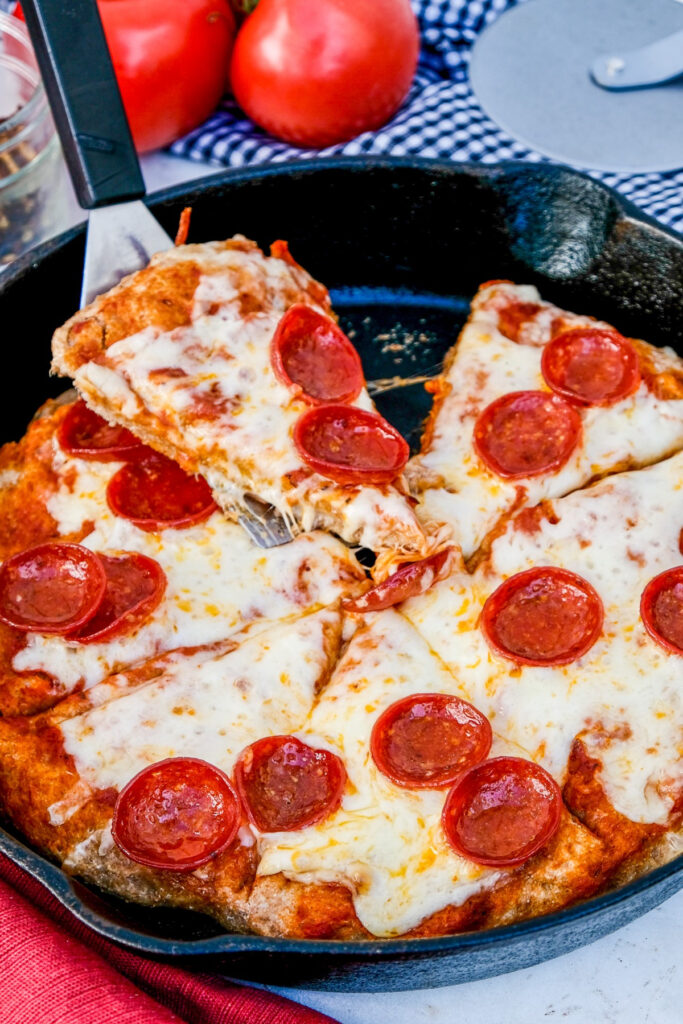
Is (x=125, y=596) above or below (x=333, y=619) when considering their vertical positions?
above

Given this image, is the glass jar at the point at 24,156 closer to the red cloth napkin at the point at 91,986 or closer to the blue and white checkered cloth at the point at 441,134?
the blue and white checkered cloth at the point at 441,134

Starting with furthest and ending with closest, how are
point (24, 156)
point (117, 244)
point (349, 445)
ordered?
point (24, 156) → point (117, 244) → point (349, 445)

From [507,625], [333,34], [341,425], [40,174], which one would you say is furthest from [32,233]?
[507,625]

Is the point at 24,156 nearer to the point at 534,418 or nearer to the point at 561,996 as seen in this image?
the point at 534,418

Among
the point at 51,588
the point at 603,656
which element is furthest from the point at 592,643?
the point at 51,588

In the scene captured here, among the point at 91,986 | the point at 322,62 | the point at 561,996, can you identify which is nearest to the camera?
the point at 91,986

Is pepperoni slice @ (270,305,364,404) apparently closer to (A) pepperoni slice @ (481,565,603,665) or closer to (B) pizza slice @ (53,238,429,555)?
(B) pizza slice @ (53,238,429,555)

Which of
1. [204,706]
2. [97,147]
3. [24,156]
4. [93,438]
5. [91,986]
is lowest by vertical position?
[91,986]

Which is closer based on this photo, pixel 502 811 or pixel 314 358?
pixel 502 811

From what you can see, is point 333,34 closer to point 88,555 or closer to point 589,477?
point 589,477
